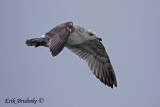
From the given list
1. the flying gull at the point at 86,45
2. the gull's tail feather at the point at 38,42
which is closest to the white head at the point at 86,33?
the flying gull at the point at 86,45

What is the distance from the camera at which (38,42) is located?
11.7 m

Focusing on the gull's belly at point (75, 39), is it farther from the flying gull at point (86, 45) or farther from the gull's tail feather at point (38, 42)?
the gull's tail feather at point (38, 42)

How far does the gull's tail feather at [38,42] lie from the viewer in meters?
11.4

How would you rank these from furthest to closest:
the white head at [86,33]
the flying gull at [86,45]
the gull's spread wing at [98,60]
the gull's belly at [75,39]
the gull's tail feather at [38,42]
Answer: the gull's spread wing at [98,60], the white head at [86,33], the gull's belly at [75,39], the gull's tail feather at [38,42], the flying gull at [86,45]

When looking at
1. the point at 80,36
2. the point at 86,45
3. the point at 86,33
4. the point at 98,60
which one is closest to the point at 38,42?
the point at 80,36

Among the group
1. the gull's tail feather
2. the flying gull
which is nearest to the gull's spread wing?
the flying gull

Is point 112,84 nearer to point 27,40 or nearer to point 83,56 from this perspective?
point 83,56

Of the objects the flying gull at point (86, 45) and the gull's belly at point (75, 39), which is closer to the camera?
the flying gull at point (86, 45)

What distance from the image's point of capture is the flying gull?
37.0 ft

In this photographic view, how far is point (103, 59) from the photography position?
13.1 meters

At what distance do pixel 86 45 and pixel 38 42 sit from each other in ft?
5.67

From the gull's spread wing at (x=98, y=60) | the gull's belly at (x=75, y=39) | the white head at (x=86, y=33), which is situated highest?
the white head at (x=86, y=33)

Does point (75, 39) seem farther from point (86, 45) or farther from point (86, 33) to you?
point (86, 45)

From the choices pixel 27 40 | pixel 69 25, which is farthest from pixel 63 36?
pixel 27 40
